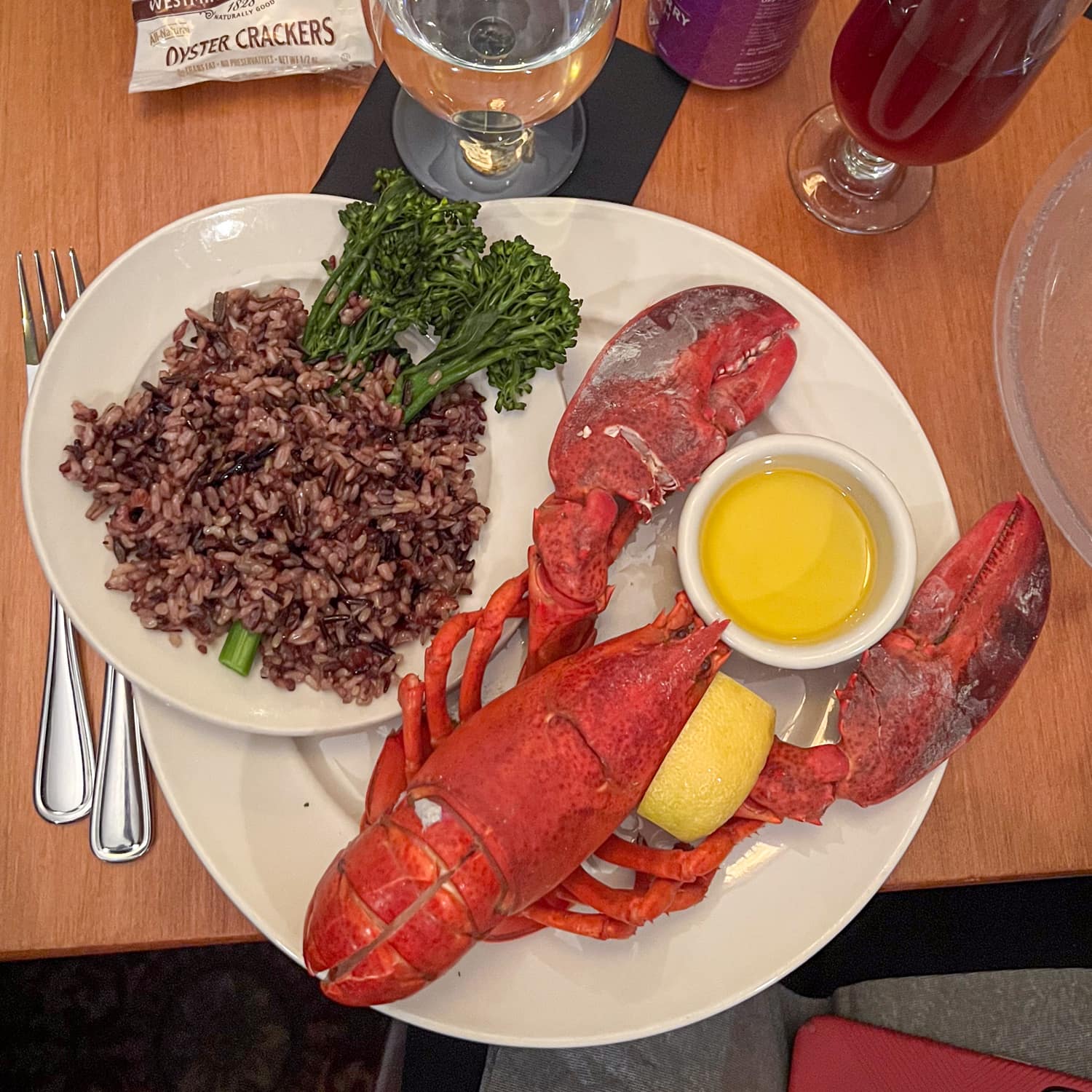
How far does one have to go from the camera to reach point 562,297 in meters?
1.28

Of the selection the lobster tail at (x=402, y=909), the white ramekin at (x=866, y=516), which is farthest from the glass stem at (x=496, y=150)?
the lobster tail at (x=402, y=909)

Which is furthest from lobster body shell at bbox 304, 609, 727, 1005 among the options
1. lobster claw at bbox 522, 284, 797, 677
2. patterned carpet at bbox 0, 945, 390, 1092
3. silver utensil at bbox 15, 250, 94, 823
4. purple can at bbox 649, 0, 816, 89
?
patterned carpet at bbox 0, 945, 390, 1092

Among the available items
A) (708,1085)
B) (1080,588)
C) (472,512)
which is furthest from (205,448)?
(708,1085)

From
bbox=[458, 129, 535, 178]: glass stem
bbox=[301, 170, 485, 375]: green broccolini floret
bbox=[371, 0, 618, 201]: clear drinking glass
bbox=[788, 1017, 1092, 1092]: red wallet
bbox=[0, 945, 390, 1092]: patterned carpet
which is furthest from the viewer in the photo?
bbox=[0, 945, 390, 1092]: patterned carpet

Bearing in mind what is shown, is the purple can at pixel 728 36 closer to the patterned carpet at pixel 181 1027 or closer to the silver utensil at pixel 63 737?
the silver utensil at pixel 63 737

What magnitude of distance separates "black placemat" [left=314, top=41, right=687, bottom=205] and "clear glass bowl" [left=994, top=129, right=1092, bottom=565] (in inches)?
22.7

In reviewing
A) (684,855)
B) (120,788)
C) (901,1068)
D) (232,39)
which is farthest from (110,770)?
(901,1068)

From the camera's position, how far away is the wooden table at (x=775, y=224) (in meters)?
1.34

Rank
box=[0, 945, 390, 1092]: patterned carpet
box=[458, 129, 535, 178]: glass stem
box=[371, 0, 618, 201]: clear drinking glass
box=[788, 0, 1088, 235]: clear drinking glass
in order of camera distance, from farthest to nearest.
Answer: box=[0, 945, 390, 1092]: patterned carpet → box=[458, 129, 535, 178]: glass stem → box=[371, 0, 618, 201]: clear drinking glass → box=[788, 0, 1088, 235]: clear drinking glass

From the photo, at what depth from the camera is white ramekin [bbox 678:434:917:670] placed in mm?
1198

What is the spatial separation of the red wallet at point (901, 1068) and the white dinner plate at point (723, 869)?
2.37ft

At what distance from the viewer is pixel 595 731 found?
1220 millimetres

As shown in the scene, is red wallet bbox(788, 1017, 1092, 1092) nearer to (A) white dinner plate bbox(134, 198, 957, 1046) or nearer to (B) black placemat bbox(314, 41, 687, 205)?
(A) white dinner plate bbox(134, 198, 957, 1046)

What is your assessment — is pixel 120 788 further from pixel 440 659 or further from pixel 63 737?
pixel 440 659
